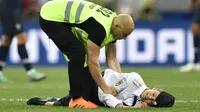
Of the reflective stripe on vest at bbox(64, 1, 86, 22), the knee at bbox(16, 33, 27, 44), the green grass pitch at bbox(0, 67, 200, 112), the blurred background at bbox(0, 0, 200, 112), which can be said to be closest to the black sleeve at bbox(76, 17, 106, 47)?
the reflective stripe on vest at bbox(64, 1, 86, 22)

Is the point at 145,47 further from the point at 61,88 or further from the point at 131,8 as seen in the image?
the point at 61,88

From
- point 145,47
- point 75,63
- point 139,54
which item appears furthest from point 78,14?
point 139,54

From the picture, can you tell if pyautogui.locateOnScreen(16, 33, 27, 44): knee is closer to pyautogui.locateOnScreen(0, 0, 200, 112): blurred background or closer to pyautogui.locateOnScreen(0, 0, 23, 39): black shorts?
pyautogui.locateOnScreen(0, 0, 23, 39): black shorts

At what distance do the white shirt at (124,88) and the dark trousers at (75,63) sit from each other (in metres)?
0.17

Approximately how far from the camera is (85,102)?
7.87m

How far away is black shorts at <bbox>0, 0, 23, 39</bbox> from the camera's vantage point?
490 inches

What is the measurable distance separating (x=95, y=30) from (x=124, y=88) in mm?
746

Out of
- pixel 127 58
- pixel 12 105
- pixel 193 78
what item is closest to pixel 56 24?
pixel 12 105

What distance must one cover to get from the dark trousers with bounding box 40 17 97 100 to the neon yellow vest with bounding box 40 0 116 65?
11cm

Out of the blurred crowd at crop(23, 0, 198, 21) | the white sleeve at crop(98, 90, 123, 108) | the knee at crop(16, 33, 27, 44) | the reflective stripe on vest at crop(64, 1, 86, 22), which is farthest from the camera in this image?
the blurred crowd at crop(23, 0, 198, 21)

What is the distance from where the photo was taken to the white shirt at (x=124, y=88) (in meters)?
7.78

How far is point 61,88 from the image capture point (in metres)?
10.9

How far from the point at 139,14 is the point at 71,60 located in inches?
529

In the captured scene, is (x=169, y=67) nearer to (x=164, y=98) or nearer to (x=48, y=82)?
(x=48, y=82)
